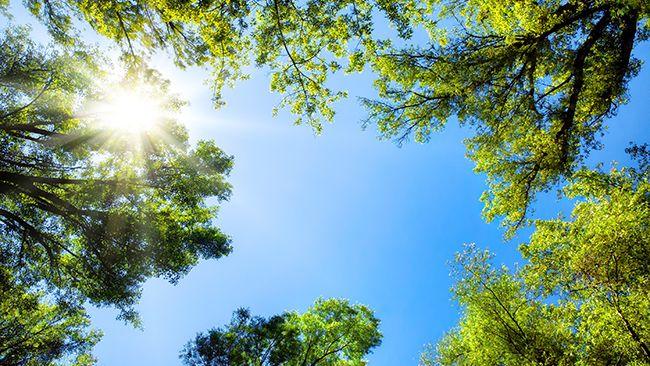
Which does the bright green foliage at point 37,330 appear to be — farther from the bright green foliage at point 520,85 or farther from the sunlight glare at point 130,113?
the bright green foliage at point 520,85

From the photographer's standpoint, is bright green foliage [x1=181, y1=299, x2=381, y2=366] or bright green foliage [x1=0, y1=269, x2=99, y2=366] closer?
bright green foliage [x1=0, y1=269, x2=99, y2=366]

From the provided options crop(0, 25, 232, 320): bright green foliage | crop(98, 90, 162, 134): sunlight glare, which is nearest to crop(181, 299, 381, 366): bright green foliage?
crop(0, 25, 232, 320): bright green foliage

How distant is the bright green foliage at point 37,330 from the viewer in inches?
606

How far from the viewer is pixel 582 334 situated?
1588 centimetres

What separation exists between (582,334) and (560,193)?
22.7ft

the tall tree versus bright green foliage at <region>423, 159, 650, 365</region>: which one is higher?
the tall tree

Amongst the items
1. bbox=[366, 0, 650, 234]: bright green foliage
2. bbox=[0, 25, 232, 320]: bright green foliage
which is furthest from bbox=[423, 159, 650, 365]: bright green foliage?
bbox=[0, 25, 232, 320]: bright green foliage

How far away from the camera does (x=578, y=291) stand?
15.0 m

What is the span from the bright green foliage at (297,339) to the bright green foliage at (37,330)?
6.40 m

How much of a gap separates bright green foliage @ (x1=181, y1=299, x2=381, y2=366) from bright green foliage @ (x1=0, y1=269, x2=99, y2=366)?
640 centimetres

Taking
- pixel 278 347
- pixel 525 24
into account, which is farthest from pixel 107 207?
pixel 525 24

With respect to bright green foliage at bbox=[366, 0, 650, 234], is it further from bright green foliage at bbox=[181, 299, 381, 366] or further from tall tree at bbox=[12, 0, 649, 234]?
bright green foliage at bbox=[181, 299, 381, 366]

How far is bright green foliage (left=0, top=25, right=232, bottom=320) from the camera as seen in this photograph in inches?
558

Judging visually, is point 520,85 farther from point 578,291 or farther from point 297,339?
point 297,339
